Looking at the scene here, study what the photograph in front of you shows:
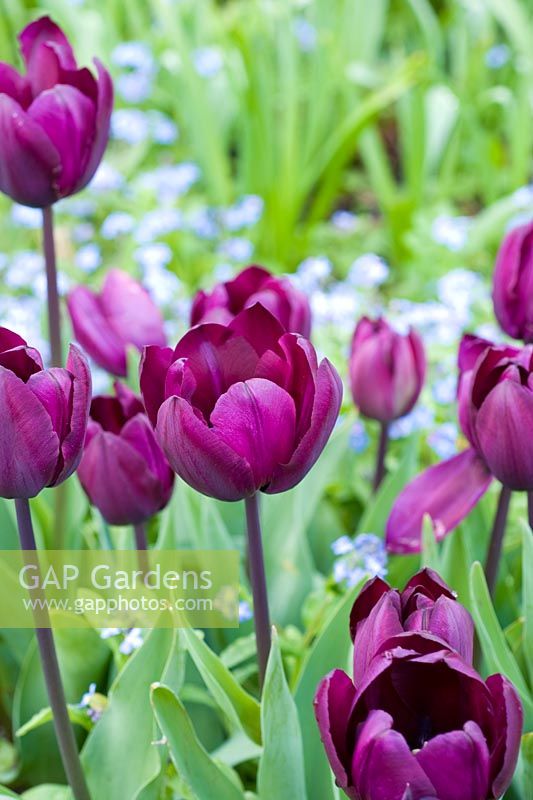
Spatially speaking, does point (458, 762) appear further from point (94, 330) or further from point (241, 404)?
point (94, 330)

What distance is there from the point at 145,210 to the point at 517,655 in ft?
5.47

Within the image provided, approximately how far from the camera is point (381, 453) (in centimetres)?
130

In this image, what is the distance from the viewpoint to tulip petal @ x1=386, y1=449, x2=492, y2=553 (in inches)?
41.2

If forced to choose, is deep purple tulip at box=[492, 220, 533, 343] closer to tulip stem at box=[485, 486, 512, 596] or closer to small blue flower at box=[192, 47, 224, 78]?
tulip stem at box=[485, 486, 512, 596]

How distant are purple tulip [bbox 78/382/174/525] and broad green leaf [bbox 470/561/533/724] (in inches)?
12.4

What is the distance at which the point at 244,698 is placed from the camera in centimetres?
95

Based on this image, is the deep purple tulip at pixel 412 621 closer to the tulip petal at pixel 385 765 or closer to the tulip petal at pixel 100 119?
the tulip petal at pixel 385 765

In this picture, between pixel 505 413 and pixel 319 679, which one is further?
pixel 319 679

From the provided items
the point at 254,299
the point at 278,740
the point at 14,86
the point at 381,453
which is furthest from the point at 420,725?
the point at 14,86

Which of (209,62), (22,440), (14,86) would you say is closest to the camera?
(22,440)

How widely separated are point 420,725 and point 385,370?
52cm

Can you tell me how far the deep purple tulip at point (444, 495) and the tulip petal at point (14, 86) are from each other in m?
0.53

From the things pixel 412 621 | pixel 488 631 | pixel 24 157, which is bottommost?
pixel 488 631

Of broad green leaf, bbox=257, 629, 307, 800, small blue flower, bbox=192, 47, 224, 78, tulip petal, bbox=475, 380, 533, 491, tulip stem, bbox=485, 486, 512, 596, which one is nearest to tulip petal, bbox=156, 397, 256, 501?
broad green leaf, bbox=257, 629, 307, 800
